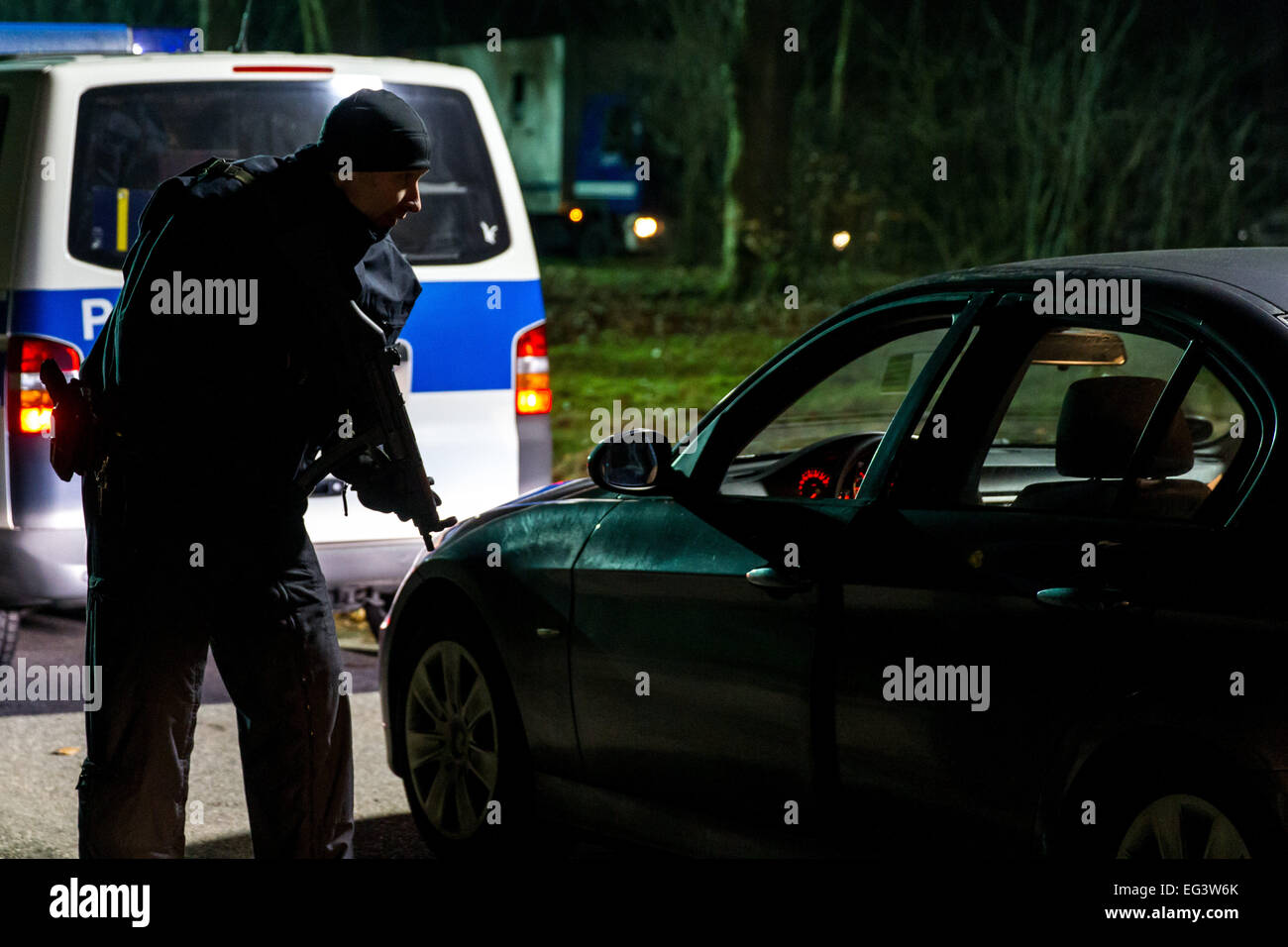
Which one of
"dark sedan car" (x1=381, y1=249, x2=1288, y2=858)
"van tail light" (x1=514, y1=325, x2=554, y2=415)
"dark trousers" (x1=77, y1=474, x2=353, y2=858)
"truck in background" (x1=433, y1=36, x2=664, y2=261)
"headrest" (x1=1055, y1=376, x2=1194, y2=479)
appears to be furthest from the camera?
"truck in background" (x1=433, y1=36, x2=664, y2=261)

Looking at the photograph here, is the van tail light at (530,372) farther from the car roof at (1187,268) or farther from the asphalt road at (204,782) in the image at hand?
the car roof at (1187,268)

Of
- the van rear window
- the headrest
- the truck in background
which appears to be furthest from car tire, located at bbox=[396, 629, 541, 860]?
the truck in background

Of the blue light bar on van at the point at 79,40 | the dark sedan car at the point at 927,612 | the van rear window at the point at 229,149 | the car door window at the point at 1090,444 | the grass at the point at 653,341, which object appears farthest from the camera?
the grass at the point at 653,341

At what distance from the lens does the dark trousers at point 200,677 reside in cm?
379

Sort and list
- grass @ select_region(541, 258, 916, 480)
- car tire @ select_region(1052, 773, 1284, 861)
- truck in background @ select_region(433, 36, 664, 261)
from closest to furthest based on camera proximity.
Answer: car tire @ select_region(1052, 773, 1284, 861), grass @ select_region(541, 258, 916, 480), truck in background @ select_region(433, 36, 664, 261)

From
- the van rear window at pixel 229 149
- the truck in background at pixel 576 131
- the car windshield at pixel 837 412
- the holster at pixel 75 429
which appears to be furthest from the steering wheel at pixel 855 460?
the truck in background at pixel 576 131

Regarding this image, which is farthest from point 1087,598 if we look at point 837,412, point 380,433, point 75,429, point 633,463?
point 837,412

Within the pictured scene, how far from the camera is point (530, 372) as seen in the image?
701 centimetres

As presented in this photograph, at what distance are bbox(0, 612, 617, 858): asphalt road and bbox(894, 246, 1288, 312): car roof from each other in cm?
158

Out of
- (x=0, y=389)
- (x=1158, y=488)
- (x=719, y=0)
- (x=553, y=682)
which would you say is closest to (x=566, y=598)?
(x=553, y=682)

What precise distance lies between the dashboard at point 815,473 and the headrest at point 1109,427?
106 centimetres

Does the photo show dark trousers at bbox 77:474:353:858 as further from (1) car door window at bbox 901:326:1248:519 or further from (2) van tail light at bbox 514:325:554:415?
(2) van tail light at bbox 514:325:554:415

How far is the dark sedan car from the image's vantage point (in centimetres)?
318

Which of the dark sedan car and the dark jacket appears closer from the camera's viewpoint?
the dark sedan car
